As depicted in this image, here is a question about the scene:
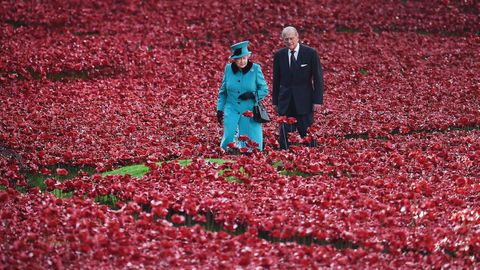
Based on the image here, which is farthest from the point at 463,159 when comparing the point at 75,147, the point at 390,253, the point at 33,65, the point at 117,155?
the point at 33,65

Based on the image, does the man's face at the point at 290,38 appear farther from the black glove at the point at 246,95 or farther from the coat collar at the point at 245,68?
the black glove at the point at 246,95

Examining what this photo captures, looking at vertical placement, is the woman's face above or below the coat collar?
above

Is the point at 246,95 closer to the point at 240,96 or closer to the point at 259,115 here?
the point at 240,96

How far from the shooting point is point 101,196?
11195mm

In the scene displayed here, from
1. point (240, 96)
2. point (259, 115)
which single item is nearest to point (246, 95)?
point (240, 96)

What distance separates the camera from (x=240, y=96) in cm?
1368

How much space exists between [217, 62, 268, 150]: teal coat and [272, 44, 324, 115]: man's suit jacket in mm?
398

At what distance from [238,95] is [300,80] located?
41.3 inches

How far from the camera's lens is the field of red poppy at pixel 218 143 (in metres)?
8.92

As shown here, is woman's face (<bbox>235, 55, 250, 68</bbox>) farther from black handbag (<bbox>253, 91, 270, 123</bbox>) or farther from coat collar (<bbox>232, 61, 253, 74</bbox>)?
black handbag (<bbox>253, 91, 270, 123</bbox>)

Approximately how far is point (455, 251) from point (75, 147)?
24.4 feet

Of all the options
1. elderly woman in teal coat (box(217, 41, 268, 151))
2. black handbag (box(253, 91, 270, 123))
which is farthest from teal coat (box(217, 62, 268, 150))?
black handbag (box(253, 91, 270, 123))

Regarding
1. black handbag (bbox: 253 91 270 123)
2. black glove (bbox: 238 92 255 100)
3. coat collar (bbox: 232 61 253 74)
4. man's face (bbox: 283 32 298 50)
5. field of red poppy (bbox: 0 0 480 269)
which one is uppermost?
man's face (bbox: 283 32 298 50)

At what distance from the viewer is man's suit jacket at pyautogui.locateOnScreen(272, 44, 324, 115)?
13883mm
